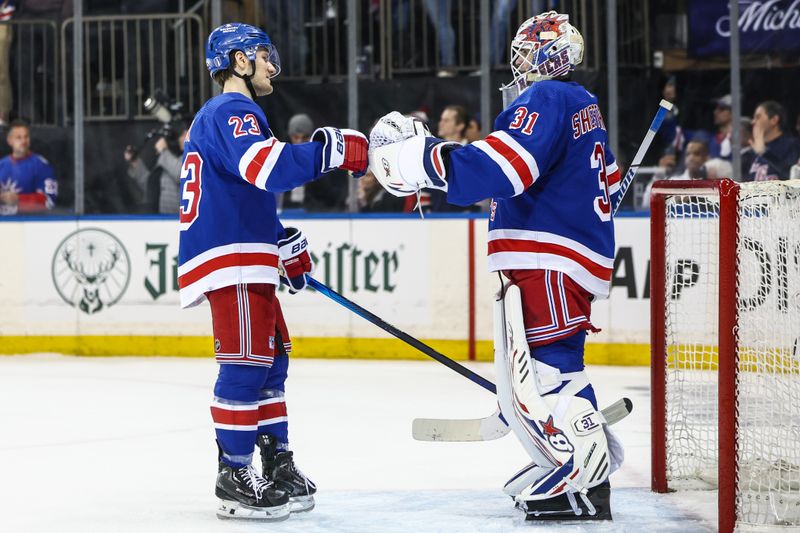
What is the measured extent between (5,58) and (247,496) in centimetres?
460

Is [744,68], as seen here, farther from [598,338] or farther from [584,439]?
[584,439]

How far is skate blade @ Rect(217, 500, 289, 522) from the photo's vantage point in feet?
9.37

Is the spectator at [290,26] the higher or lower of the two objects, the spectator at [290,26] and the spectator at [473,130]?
the higher

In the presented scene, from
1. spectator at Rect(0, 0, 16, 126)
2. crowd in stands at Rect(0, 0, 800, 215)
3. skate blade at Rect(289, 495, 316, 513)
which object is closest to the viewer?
skate blade at Rect(289, 495, 316, 513)

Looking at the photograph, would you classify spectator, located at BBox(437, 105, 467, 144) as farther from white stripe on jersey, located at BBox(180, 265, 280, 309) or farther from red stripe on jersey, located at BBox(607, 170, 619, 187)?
white stripe on jersey, located at BBox(180, 265, 280, 309)

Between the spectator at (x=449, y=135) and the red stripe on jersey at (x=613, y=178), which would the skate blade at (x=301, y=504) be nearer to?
the red stripe on jersey at (x=613, y=178)

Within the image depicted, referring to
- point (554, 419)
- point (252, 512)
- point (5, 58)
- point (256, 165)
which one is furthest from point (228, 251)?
point (5, 58)

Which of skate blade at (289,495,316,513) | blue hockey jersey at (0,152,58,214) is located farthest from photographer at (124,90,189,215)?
skate blade at (289,495,316,513)

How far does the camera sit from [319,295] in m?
6.21

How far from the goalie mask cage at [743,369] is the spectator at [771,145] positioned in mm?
2656

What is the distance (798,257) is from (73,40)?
4.66 m

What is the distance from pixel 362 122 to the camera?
6438mm

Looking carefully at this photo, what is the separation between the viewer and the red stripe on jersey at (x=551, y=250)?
2.78 meters

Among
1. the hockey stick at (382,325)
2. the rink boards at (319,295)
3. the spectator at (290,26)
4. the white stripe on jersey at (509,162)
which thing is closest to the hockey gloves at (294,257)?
the hockey stick at (382,325)
